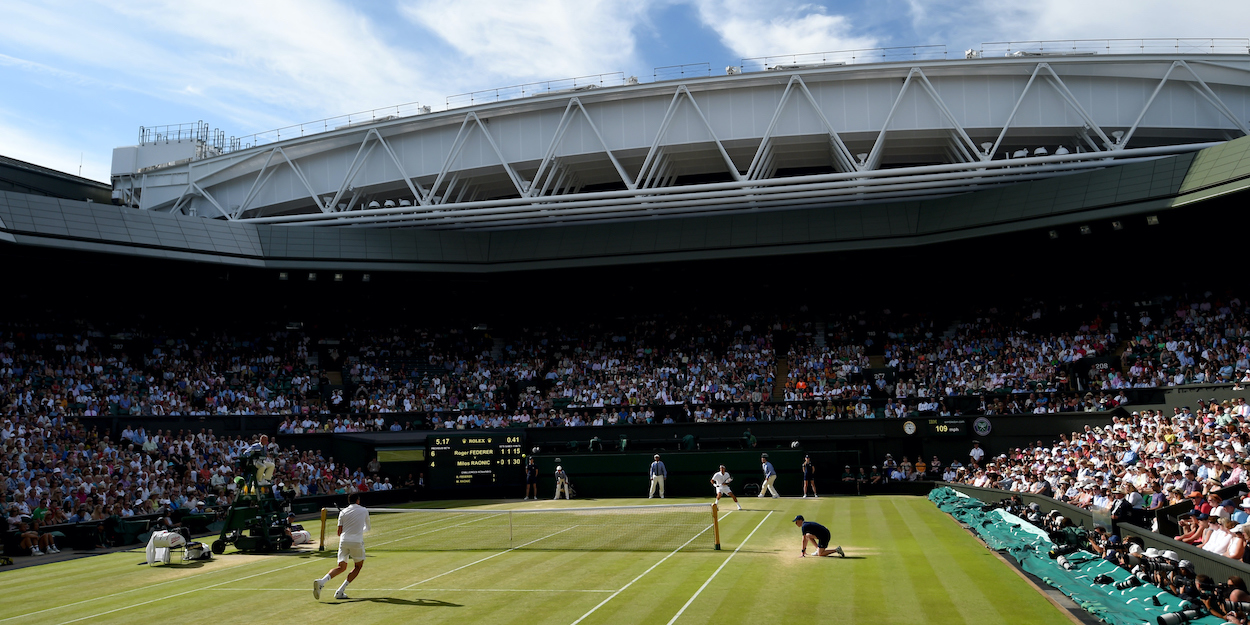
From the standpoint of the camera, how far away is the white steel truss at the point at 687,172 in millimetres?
34531

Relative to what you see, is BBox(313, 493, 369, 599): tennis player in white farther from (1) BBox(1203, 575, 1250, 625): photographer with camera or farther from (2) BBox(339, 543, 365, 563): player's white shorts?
(1) BBox(1203, 575, 1250, 625): photographer with camera

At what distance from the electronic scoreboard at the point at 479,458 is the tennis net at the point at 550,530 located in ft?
24.2

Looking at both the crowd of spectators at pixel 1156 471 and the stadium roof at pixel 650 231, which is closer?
the crowd of spectators at pixel 1156 471

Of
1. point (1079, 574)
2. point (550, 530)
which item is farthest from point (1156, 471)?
point (550, 530)

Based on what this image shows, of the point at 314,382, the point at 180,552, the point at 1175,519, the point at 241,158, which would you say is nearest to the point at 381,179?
the point at 241,158

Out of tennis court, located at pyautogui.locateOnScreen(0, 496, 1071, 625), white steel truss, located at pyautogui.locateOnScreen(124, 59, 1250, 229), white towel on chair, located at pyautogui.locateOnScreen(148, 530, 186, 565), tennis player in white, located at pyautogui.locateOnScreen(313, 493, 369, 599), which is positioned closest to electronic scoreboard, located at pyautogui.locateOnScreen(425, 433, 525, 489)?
white steel truss, located at pyautogui.locateOnScreen(124, 59, 1250, 229)

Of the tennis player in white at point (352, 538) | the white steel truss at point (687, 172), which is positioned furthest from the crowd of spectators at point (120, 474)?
the white steel truss at point (687, 172)

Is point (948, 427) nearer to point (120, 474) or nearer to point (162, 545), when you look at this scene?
point (162, 545)

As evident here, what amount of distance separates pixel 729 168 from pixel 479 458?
1755 cm

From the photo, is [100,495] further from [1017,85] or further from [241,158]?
[1017,85]

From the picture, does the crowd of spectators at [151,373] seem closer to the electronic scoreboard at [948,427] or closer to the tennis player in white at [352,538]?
the tennis player in white at [352,538]

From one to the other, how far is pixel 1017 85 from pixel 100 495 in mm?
38181

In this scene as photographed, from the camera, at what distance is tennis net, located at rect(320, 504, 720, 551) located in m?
19.6

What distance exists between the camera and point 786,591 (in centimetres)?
1325
